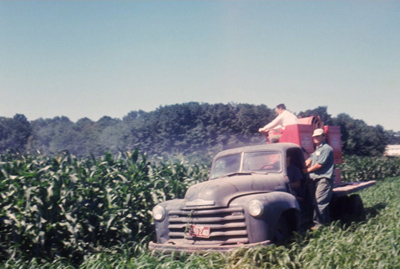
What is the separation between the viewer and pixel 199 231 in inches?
205

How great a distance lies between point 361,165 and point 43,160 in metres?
21.9

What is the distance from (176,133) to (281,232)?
32988mm

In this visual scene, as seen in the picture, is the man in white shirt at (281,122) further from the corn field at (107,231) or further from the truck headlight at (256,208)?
the truck headlight at (256,208)

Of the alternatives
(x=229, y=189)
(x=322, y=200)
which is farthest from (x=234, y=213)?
(x=322, y=200)

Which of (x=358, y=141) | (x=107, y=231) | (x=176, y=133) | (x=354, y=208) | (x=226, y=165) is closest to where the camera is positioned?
(x=107, y=231)

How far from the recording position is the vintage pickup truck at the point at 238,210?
16.3ft

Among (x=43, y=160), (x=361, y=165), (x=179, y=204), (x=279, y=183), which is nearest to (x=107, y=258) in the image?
(x=179, y=204)

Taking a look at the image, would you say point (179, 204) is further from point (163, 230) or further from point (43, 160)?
point (43, 160)

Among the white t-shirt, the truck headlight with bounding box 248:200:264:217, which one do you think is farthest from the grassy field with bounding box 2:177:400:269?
the white t-shirt

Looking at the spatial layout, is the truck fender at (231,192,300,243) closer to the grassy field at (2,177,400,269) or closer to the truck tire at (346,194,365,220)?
the grassy field at (2,177,400,269)

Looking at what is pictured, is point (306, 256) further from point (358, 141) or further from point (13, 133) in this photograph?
point (13, 133)

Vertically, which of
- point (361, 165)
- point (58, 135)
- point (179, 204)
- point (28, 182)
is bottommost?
point (361, 165)

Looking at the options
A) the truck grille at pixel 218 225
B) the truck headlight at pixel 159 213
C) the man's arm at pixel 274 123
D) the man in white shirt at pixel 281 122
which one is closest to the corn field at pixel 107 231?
the truck grille at pixel 218 225

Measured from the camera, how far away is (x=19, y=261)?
525 cm
